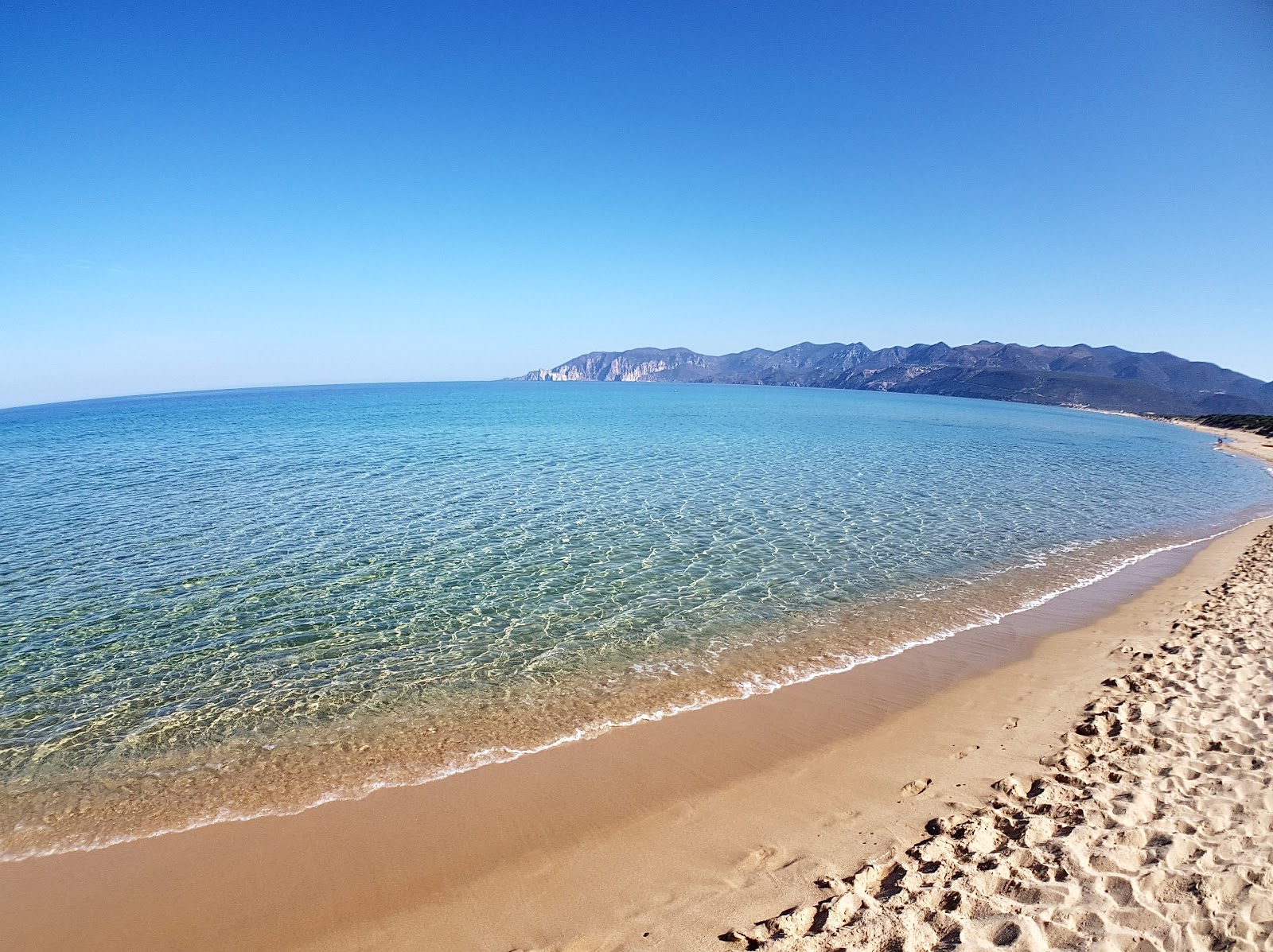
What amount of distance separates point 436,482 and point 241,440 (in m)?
31.4

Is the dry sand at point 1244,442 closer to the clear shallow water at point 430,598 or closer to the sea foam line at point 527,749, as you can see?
the clear shallow water at point 430,598

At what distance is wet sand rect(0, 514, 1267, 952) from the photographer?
5.43 meters

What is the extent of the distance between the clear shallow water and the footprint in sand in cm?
303

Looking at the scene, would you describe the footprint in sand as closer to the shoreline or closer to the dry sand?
the shoreline

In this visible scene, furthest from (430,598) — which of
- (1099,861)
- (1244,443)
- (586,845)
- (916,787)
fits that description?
(1244,443)

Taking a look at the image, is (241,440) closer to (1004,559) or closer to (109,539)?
(109,539)

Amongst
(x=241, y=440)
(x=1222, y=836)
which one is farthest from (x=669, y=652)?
(x=241, y=440)

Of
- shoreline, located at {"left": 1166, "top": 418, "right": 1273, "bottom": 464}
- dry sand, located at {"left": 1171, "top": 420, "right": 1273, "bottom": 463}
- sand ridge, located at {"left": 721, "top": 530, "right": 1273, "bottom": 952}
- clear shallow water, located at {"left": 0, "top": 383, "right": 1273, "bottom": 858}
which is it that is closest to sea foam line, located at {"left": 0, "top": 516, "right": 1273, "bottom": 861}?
clear shallow water, located at {"left": 0, "top": 383, "right": 1273, "bottom": 858}

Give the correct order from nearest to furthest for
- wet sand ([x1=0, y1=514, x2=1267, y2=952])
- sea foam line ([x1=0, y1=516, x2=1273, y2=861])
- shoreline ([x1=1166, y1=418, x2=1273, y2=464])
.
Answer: wet sand ([x1=0, y1=514, x2=1267, y2=952]), sea foam line ([x1=0, y1=516, x2=1273, y2=861]), shoreline ([x1=1166, y1=418, x2=1273, y2=464])

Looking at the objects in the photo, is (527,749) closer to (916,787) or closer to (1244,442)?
(916,787)

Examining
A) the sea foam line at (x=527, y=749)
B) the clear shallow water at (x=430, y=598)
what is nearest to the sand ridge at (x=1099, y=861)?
the sea foam line at (x=527, y=749)

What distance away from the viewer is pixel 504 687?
32.4ft

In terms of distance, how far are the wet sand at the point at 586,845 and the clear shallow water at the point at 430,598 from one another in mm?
667

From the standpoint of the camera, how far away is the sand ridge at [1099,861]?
4.70 meters
